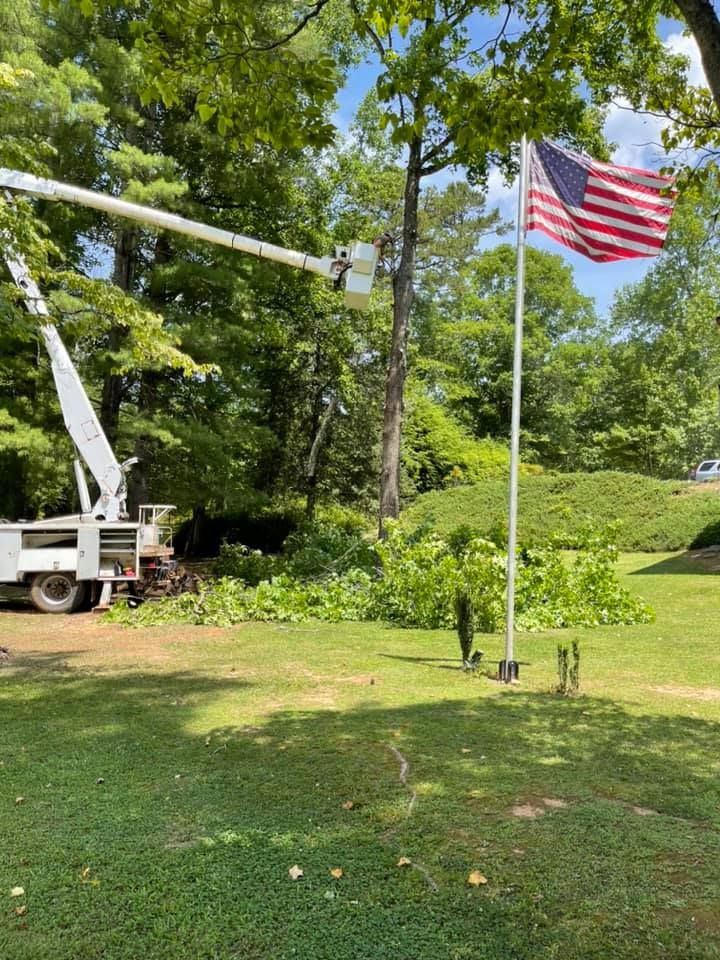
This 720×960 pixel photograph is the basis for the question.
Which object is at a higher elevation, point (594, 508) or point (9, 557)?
point (594, 508)

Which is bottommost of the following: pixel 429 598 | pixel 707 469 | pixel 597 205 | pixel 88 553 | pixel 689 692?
pixel 689 692

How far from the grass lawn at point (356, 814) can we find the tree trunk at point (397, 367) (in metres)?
7.55

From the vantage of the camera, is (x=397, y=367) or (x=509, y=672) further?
(x=397, y=367)

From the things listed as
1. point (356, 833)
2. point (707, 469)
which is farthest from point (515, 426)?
point (707, 469)

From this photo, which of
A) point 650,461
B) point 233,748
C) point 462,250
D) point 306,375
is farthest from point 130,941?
point 650,461

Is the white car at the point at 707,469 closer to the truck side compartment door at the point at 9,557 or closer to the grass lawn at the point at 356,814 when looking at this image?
the grass lawn at the point at 356,814

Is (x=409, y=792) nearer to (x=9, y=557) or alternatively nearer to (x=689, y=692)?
(x=689, y=692)

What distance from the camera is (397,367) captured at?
14.9 metres

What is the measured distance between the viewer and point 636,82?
679 cm

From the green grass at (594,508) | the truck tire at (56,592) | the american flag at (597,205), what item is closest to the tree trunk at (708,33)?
the american flag at (597,205)

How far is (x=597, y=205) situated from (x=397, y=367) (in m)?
8.52

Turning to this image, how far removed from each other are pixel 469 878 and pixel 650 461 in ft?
125

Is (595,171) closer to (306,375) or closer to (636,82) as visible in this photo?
(636,82)

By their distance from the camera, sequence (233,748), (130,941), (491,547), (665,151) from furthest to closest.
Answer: (491,547)
(665,151)
(233,748)
(130,941)
